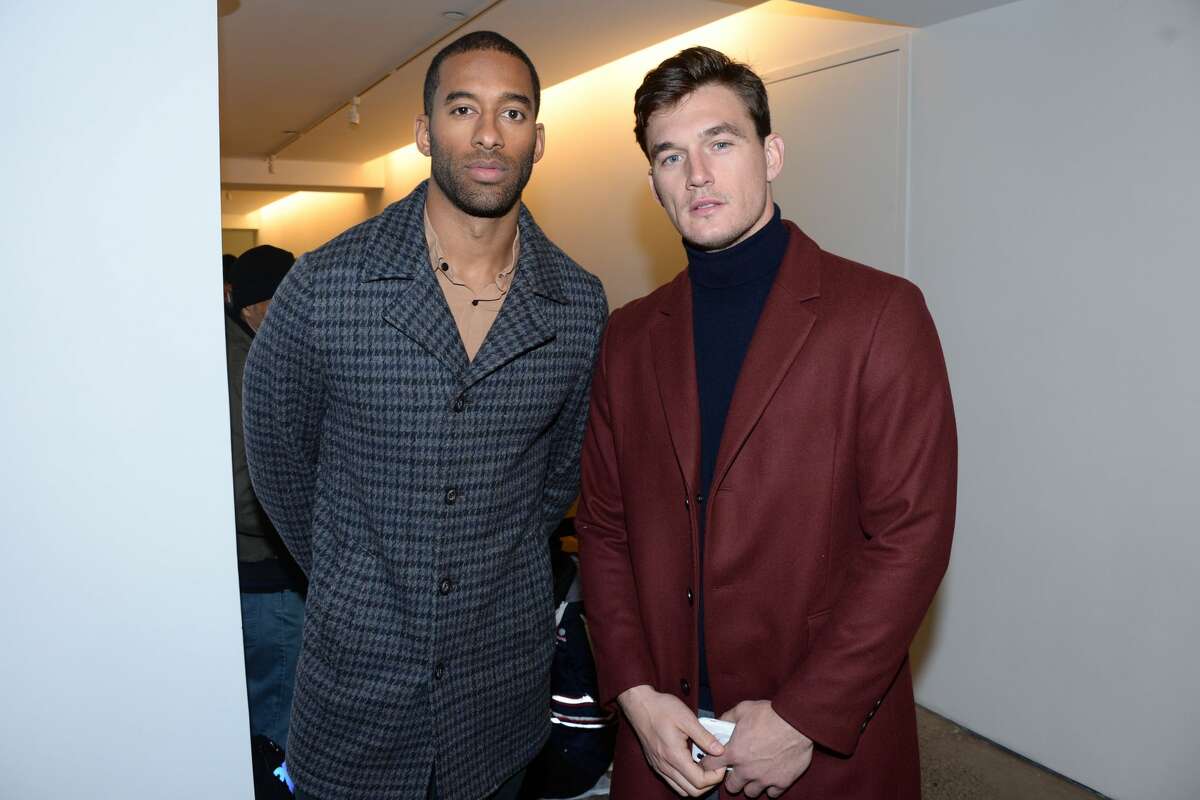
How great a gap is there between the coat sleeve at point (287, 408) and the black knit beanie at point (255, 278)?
150 centimetres

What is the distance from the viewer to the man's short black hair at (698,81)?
1590 millimetres

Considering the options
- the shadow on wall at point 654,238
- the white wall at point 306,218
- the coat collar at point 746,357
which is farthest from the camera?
the white wall at point 306,218

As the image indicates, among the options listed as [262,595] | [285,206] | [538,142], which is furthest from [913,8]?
[285,206]

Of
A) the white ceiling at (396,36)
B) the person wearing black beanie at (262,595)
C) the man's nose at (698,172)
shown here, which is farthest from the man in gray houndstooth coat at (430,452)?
the white ceiling at (396,36)

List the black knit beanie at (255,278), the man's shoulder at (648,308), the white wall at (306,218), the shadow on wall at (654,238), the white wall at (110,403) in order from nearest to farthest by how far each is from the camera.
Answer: the white wall at (110,403) < the man's shoulder at (648,308) < the black knit beanie at (255,278) < the shadow on wall at (654,238) < the white wall at (306,218)

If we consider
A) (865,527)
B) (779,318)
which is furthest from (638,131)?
(865,527)

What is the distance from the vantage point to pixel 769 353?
1.50m

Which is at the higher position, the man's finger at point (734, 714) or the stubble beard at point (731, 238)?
the stubble beard at point (731, 238)

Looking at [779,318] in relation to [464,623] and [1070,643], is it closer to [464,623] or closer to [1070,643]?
[464,623]

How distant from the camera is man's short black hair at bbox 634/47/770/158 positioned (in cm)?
159

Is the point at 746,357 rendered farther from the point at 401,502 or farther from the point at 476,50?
the point at 476,50

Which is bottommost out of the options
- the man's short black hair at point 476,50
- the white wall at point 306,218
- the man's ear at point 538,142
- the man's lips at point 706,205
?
the man's lips at point 706,205

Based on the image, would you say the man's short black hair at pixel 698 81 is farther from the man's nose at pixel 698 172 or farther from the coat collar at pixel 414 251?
the coat collar at pixel 414 251

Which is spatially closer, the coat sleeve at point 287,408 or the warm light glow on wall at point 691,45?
the coat sleeve at point 287,408
